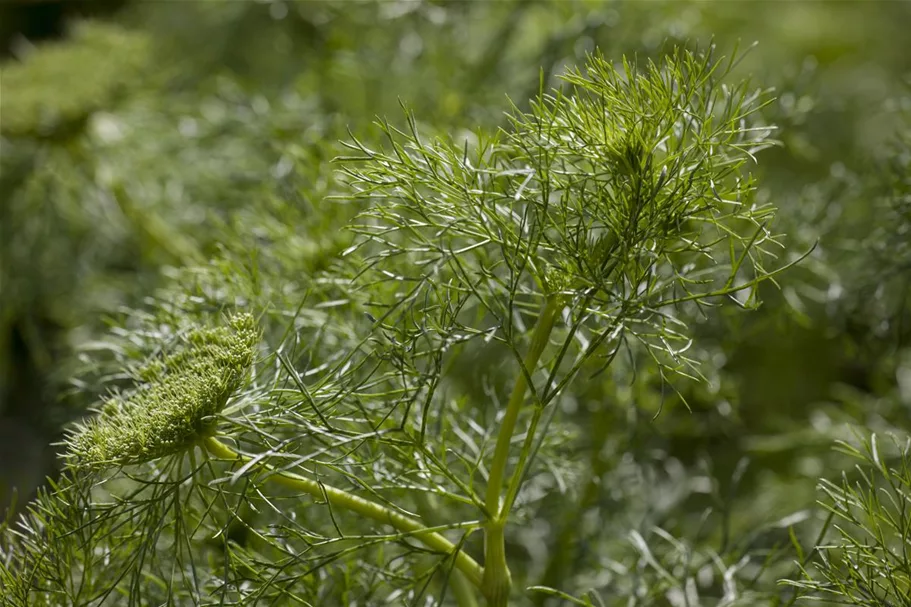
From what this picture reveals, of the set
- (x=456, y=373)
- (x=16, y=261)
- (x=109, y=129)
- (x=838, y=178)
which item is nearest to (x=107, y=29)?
(x=109, y=129)

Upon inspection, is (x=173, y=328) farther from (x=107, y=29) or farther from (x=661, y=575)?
(x=107, y=29)

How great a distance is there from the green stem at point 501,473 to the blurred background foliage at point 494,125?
25 mm

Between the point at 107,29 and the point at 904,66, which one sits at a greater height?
the point at 107,29

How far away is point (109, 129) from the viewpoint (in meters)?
0.66

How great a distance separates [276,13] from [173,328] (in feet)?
1.36

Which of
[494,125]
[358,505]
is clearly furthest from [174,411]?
[494,125]

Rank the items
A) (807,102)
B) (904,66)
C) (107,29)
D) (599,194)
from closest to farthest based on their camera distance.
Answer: (599,194) < (807,102) < (107,29) < (904,66)

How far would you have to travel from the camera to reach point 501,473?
0.25 metres

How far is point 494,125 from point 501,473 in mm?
271

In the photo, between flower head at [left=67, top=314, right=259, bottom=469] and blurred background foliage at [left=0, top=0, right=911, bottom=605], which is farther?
blurred background foliage at [left=0, top=0, right=911, bottom=605]

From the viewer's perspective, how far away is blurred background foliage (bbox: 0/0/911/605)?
362mm

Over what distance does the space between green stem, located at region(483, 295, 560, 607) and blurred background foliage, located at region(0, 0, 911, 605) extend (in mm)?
25

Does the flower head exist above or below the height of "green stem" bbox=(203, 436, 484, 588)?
above

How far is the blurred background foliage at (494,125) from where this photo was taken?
362 mm
